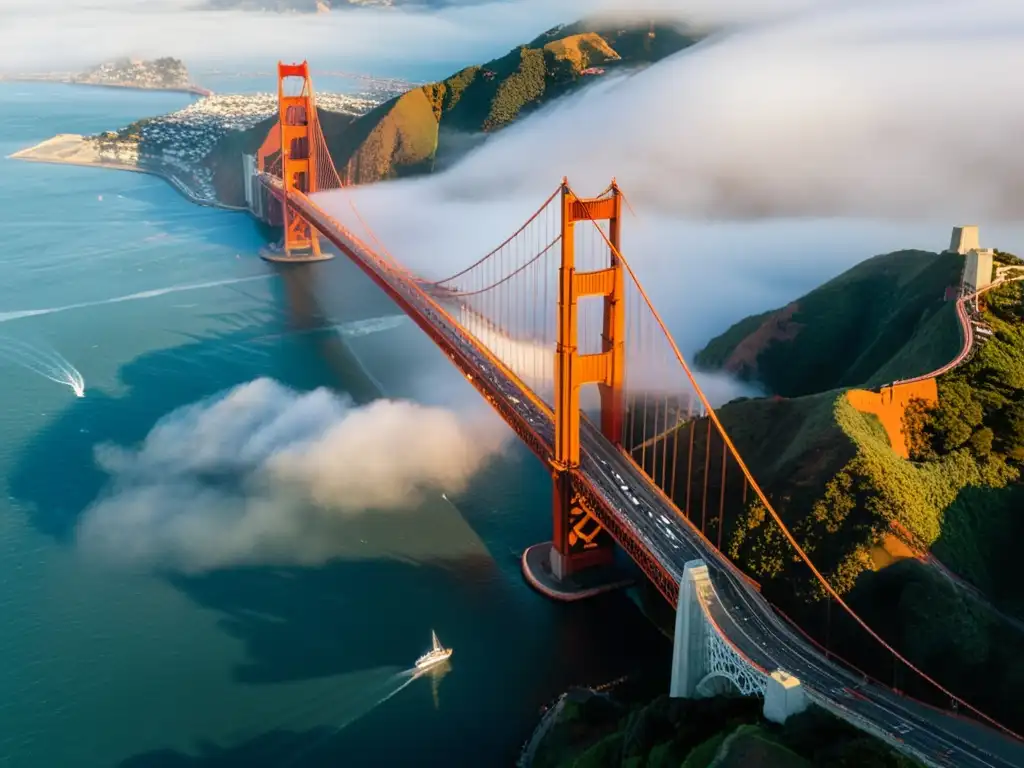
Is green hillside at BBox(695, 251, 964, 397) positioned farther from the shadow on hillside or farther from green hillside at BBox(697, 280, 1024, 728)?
the shadow on hillside

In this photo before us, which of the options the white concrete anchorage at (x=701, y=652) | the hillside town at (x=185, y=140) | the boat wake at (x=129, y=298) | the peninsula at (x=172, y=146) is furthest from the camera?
the peninsula at (x=172, y=146)

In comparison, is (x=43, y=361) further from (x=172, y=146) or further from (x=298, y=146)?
(x=172, y=146)

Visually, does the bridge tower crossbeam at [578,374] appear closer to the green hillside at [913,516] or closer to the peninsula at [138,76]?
the green hillside at [913,516]

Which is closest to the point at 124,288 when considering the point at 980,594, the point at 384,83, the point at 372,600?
the point at 372,600

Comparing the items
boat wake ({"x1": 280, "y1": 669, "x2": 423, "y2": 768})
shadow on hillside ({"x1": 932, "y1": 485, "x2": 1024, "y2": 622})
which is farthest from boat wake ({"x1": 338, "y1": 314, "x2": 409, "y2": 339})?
shadow on hillside ({"x1": 932, "y1": 485, "x2": 1024, "y2": 622})

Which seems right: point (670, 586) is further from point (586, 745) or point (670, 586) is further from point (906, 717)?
point (906, 717)

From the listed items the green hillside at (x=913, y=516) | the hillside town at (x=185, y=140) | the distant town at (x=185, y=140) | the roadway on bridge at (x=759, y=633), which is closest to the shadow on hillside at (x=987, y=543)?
the green hillside at (x=913, y=516)

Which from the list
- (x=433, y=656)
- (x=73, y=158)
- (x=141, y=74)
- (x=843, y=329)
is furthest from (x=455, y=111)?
(x=141, y=74)
